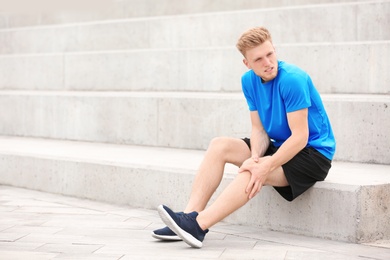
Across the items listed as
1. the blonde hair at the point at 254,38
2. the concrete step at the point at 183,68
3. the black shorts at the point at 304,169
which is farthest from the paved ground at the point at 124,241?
the concrete step at the point at 183,68

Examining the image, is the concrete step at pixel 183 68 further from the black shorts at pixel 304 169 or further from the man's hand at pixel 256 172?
the man's hand at pixel 256 172

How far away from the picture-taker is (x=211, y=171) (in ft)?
15.5

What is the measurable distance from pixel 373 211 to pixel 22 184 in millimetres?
3395

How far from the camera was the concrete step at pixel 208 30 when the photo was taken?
705cm

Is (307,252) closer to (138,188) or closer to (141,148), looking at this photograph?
(138,188)

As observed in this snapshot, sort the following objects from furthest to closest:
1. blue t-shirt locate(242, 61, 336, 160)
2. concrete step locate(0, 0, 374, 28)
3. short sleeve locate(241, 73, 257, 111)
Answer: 1. concrete step locate(0, 0, 374, 28)
2. short sleeve locate(241, 73, 257, 111)
3. blue t-shirt locate(242, 61, 336, 160)

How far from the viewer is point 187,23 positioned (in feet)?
27.3

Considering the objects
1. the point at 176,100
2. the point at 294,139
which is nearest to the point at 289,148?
the point at 294,139

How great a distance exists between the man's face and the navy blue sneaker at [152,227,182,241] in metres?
1.03

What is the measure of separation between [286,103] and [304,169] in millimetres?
391

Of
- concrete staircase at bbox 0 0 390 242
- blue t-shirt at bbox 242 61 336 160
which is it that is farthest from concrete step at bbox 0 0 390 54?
blue t-shirt at bbox 242 61 336 160

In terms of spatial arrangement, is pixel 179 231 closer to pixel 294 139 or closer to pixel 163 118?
pixel 294 139

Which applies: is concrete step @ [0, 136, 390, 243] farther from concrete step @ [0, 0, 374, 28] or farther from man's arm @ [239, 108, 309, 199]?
concrete step @ [0, 0, 374, 28]

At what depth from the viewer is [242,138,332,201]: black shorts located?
4609 mm
